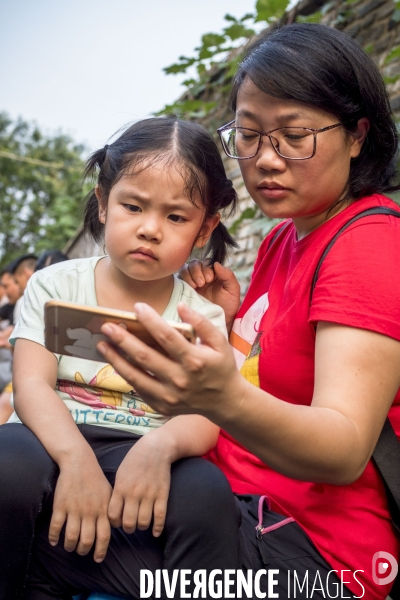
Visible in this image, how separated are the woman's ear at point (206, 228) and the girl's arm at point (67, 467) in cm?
66

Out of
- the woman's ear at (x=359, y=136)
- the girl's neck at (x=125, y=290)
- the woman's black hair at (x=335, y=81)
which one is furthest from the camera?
the girl's neck at (x=125, y=290)

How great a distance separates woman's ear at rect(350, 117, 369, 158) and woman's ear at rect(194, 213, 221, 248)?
Result: 0.49 m

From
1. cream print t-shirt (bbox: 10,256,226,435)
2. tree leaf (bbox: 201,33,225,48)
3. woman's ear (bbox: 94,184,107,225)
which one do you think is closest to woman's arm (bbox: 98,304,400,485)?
cream print t-shirt (bbox: 10,256,226,435)

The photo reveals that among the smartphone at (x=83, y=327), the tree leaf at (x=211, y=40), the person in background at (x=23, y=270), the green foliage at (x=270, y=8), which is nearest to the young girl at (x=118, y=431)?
the smartphone at (x=83, y=327)

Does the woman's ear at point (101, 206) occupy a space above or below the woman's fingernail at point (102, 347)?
above

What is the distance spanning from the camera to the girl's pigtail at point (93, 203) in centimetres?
194

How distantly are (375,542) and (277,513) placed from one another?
0.22 m

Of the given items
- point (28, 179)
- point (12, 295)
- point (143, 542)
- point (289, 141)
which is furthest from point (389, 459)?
point (28, 179)

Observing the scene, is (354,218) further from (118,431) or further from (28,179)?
(28,179)

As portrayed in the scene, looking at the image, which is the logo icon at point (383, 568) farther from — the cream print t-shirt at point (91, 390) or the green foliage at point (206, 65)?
the green foliage at point (206, 65)

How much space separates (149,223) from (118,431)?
0.55 metres

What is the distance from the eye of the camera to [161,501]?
4.03 feet

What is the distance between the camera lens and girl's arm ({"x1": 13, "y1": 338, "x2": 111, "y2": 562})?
4.04 feet

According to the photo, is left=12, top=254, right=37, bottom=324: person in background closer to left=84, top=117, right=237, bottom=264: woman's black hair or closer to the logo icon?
left=84, top=117, right=237, bottom=264: woman's black hair
